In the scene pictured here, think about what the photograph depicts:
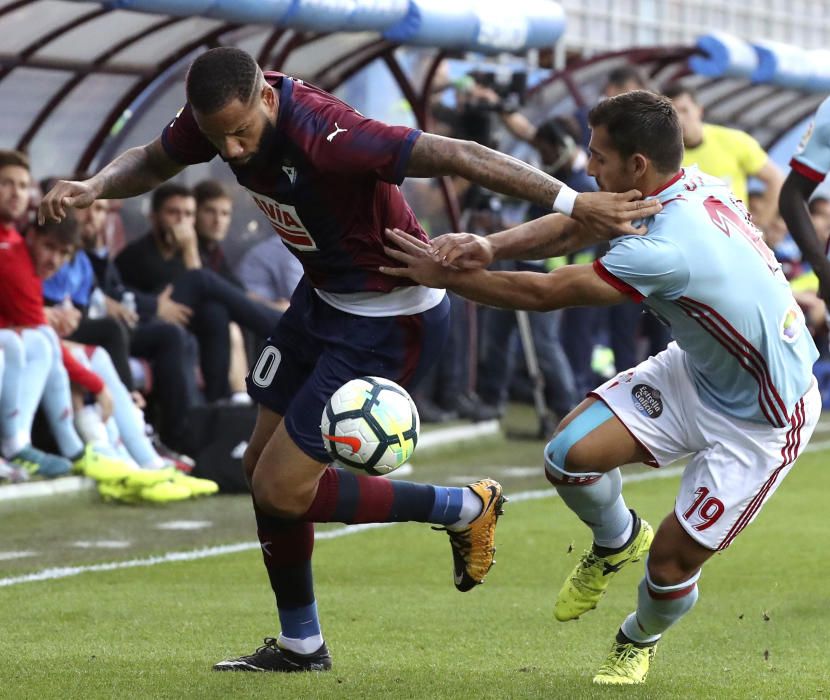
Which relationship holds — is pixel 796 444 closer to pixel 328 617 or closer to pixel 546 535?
pixel 328 617

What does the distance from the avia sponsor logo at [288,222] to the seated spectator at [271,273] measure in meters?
6.68

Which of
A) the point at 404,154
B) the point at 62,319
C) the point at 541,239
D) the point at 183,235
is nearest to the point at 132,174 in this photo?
the point at 404,154

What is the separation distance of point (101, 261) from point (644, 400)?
20.3 feet

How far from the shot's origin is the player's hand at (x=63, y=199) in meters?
5.64

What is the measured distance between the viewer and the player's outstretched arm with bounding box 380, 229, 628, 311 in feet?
16.6

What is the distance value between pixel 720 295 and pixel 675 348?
0.60 meters

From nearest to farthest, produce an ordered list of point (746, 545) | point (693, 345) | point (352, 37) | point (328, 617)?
point (693, 345) → point (328, 617) → point (746, 545) → point (352, 37)

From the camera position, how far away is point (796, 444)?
5.43 metres

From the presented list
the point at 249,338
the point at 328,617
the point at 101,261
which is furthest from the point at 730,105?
the point at 328,617

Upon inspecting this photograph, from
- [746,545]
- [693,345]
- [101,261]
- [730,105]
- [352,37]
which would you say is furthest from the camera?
[730,105]

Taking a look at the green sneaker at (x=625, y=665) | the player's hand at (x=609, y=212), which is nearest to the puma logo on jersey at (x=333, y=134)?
the player's hand at (x=609, y=212)

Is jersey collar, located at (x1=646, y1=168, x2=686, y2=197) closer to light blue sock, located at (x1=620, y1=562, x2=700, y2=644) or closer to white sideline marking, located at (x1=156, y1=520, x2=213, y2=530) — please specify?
light blue sock, located at (x1=620, y1=562, x2=700, y2=644)

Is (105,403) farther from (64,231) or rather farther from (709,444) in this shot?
(709,444)

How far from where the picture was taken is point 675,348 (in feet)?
18.7
